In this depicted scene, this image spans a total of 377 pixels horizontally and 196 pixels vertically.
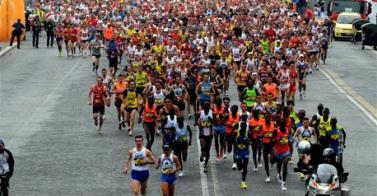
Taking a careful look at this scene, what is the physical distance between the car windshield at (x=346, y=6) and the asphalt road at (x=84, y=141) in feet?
73.4

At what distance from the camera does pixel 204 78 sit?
30.5 meters

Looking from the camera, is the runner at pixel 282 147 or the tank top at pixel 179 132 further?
the tank top at pixel 179 132

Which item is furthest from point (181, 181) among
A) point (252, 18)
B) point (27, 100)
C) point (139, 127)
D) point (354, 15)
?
point (354, 15)

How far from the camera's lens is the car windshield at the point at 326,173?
1917 centimetres

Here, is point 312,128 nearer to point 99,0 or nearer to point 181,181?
point 181,181

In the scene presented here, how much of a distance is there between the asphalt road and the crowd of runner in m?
0.49

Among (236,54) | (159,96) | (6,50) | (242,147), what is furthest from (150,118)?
(6,50)

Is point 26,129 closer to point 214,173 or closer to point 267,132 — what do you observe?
point 214,173

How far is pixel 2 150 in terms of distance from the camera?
20250mm

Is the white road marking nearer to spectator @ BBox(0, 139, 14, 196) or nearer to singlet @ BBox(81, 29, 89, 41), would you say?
spectator @ BBox(0, 139, 14, 196)

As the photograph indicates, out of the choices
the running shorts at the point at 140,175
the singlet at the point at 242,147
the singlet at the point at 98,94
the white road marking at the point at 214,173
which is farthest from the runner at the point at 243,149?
the singlet at the point at 98,94

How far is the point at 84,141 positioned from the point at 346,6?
43.1m

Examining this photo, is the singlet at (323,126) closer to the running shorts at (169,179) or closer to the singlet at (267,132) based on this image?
the singlet at (267,132)

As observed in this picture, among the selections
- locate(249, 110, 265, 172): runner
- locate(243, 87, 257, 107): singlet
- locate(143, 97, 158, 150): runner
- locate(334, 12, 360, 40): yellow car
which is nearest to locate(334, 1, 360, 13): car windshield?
locate(334, 12, 360, 40): yellow car
